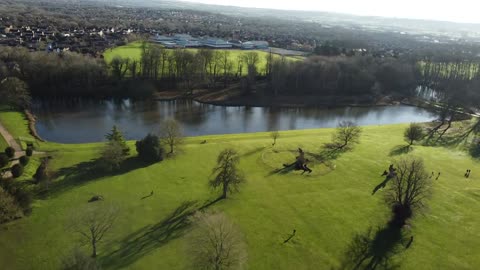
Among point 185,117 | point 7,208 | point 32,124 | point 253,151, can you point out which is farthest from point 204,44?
point 7,208

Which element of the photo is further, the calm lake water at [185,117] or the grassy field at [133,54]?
the grassy field at [133,54]

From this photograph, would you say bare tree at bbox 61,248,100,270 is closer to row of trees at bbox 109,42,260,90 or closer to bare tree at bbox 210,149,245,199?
bare tree at bbox 210,149,245,199

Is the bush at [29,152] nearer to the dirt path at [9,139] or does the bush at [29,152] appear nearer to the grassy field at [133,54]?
the dirt path at [9,139]

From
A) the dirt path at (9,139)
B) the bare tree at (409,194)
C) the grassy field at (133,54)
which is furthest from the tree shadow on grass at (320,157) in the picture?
the grassy field at (133,54)

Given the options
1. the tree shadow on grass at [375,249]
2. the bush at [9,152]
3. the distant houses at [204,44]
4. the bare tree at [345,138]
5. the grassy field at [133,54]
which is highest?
the distant houses at [204,44]

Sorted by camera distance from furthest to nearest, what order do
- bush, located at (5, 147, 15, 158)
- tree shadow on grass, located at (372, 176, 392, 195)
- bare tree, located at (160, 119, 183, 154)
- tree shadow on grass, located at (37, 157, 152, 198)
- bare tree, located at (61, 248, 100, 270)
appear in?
bare tree, located at (160, 119, 183, 154) < bush, located at (5, 147, 15, 158) < tree shadow on grass, located at (372, 176, 392, 195) < tree shadow on grass, located at (37, 157, 152, 198) < bare tree, located at (61, 248, 100, 270)

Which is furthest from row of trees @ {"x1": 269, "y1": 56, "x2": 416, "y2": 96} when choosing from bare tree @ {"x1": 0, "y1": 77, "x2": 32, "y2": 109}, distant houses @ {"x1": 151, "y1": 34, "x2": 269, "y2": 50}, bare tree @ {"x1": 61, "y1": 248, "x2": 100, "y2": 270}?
bare tree @ {"x1": 61, "y1": 248, "x2": 100, "y2": 270}
